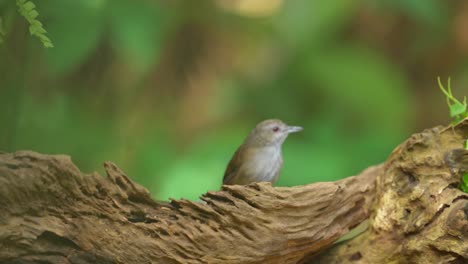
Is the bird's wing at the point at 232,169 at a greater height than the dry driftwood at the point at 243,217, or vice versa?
the bird's wing at the point at 232,169

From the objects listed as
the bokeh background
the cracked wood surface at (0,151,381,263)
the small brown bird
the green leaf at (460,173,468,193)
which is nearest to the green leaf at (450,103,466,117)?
the green leaf at (460,173,468,193)

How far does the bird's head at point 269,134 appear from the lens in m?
4.02

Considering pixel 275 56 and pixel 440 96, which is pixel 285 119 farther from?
pixel 440 96

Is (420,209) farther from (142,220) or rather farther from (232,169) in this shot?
(232,169)

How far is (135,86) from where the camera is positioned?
14.0ft

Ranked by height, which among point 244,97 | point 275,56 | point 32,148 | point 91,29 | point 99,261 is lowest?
point 99,261

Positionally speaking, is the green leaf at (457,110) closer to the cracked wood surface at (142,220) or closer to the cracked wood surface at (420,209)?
the cracked wood surface at (420,209)

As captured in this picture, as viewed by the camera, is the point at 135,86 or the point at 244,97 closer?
the point at 135,86

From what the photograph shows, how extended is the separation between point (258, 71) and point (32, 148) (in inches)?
133

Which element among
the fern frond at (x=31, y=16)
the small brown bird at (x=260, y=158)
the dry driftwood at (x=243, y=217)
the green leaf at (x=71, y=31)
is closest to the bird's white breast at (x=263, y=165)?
the small brown bird at (x=260, y=158)

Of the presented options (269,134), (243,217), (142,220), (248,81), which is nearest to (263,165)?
(269,134)

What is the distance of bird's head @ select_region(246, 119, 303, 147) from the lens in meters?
4.02

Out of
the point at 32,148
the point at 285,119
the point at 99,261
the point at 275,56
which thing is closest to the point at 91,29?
the point at 32,148

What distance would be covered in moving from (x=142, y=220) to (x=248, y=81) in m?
3.08
